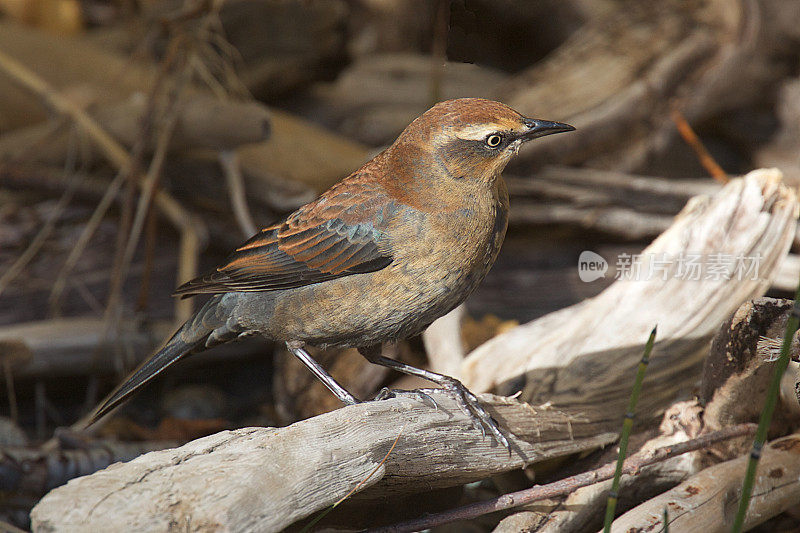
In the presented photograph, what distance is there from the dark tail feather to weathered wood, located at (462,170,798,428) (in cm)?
141

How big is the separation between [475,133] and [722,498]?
158 cm

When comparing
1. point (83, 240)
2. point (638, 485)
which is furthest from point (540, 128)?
point (83, 240)

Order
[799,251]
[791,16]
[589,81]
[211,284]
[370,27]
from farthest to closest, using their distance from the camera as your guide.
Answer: [370,27] < [791,16] < [589,81] < [799,251] < [211,284]

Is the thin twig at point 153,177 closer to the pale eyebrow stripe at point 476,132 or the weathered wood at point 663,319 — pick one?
the weathered wood at point 663,319

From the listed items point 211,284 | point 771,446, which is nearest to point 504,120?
point 211,284

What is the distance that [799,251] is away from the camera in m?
4.93

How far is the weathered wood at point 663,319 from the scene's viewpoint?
350 cm

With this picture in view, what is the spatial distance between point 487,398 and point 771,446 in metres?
1.14

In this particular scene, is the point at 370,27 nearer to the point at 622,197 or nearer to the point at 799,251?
the point at 622,197

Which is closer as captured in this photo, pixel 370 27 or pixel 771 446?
pixel 771 446

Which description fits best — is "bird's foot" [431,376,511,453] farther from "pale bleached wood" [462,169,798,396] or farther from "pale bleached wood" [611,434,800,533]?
"pale bleached wood" [462,169,798,396]

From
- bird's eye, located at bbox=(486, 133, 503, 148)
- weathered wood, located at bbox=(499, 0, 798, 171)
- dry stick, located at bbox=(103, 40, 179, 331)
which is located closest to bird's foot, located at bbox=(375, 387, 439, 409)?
bird's eye, located at bbox=(486, 133, 503, 148)

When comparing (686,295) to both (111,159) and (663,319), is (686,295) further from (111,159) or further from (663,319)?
(111,159)

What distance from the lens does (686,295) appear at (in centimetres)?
367
